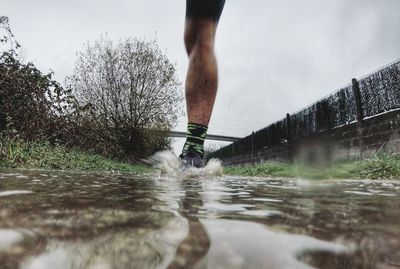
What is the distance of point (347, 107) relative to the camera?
995 cm

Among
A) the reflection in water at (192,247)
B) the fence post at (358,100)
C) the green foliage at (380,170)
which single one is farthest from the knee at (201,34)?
the fence post at (358,100)

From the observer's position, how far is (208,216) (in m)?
0.68

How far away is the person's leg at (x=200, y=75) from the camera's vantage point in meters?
2.45

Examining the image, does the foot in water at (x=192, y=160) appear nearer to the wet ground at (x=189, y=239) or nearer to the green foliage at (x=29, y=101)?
the wet ground at (x=189, y=239)

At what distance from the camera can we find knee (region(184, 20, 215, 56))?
247cm

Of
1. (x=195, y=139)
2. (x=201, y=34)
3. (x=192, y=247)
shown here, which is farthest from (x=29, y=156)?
(x=192, y=247)

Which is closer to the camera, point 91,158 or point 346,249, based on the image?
point 346,249

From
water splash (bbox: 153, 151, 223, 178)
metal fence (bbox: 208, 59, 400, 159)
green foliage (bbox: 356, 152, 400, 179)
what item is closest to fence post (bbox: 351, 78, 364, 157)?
metal fence (bbox: 208, 59, 400, 159)

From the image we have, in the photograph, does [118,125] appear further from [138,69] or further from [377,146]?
[377,146]

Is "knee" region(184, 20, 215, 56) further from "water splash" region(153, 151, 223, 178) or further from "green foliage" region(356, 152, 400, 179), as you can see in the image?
"green foliage" region(356, 152, 400, 179)

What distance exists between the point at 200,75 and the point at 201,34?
29cm

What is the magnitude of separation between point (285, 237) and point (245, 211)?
272 mm

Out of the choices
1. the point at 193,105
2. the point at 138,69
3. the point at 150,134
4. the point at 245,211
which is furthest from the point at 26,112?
the point at 150,134

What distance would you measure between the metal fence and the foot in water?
22.3 feet
